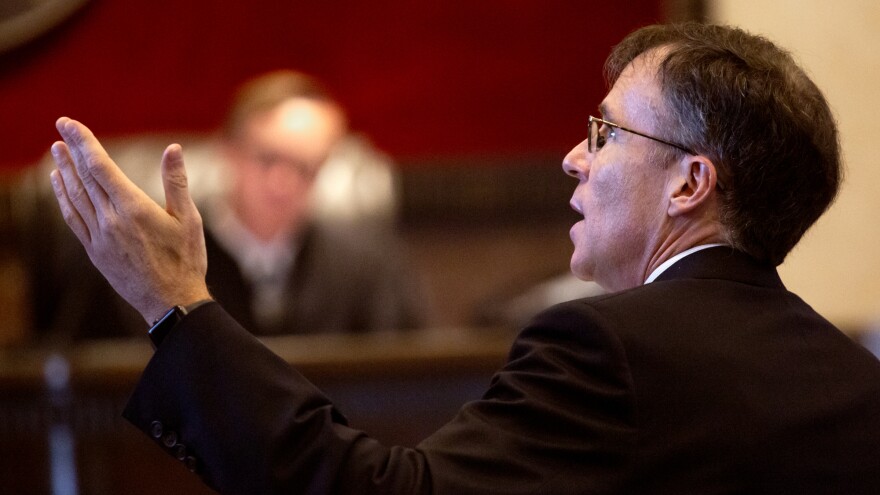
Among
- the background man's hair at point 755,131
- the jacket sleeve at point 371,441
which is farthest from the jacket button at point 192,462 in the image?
the background man's hair at point 755,131

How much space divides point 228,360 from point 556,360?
361 millimetres

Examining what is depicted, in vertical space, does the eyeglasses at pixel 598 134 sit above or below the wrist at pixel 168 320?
above

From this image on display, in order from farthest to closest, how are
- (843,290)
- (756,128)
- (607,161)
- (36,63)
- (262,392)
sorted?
1. (36,63)
2. (843,290)
3. (607,161)
4. (756,128)
5. (262,392)

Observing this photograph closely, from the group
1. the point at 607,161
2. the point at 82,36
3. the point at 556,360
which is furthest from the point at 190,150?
the point at 556,360

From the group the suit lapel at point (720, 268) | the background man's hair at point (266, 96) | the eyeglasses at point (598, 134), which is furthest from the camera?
the background man's hair at point (266, 96)

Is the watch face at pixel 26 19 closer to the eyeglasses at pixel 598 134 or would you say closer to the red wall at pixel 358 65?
the red wall at pixel 358 65

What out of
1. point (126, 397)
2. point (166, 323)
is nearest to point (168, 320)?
point (166, 323)

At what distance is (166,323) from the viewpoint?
1.27 m

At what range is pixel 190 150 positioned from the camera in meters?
4.04

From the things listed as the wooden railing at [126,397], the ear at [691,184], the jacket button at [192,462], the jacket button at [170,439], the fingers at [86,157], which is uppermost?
the fingers at [86,157]

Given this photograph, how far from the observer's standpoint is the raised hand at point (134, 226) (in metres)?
1.27

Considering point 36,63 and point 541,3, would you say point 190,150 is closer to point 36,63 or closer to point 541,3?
point 36,63

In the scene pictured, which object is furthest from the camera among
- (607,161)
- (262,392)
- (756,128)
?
(607,161)

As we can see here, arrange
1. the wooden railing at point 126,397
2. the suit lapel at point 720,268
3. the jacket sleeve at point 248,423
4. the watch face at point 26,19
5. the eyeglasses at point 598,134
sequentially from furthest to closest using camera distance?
the watch face at point 26,19, the wooden railing at point 126,397, the eyeglasses at point 598,134, the suit lapel at point 720,268, the jacket sleeve at point 248,423
